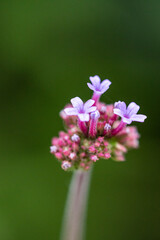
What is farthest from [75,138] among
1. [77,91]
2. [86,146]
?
[77,91]

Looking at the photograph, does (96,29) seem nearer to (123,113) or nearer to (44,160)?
(44,160)

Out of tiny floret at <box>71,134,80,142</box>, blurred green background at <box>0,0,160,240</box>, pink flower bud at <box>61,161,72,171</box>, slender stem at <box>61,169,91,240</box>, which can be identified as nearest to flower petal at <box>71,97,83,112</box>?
tiny floret at <box>71,134,80,142</box>

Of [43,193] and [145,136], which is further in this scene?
[145,136]

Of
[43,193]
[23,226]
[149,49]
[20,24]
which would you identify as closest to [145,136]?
[149,49]

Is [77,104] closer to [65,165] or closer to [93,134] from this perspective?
[93,134]

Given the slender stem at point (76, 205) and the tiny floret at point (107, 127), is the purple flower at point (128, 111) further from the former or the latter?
the slender stem at point (76, 205)

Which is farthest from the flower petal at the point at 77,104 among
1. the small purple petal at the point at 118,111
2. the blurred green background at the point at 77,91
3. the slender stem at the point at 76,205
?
the blurred green background at the point at 77,91

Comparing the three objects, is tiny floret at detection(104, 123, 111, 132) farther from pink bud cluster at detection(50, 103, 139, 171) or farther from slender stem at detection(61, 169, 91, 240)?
slender stem at detection(61, 169, 91, 240)
